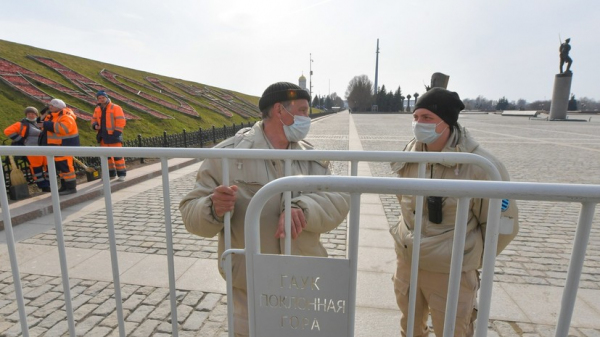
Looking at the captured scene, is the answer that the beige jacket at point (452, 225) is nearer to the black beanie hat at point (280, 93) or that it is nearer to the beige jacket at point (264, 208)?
the beige jacket at point (264, 208)

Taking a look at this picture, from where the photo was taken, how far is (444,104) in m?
2.00

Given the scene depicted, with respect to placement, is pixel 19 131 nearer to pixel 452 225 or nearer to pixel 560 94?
pixel 452 225

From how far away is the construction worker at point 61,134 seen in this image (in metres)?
6.00

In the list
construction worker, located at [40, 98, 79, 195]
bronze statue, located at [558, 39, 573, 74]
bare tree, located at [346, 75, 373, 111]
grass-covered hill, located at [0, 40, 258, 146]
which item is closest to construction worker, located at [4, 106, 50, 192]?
construction worker, located at [40, 98, 79, 195]

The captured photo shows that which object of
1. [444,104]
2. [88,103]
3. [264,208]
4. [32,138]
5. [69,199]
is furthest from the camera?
[88,103]

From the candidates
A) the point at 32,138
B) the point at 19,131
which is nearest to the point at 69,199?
the point at 32,138

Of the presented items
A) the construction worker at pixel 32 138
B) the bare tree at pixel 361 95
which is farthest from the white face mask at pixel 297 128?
the bare tree at pixel 361 95

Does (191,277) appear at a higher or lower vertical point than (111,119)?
lower

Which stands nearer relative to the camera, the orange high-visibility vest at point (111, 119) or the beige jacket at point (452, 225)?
the beige jacket at point (452, 225)

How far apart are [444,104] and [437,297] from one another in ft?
3.83

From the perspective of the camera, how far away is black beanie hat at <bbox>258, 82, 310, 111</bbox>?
75.0 inches

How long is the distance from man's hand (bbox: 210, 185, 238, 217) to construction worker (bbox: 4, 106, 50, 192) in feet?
21.3

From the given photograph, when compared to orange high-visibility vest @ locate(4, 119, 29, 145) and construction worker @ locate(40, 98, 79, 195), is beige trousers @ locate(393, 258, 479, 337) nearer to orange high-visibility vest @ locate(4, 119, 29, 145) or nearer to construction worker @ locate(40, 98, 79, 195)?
construction worker @ locate(40, 98, 79, 195)

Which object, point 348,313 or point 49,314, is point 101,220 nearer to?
point 49,314
